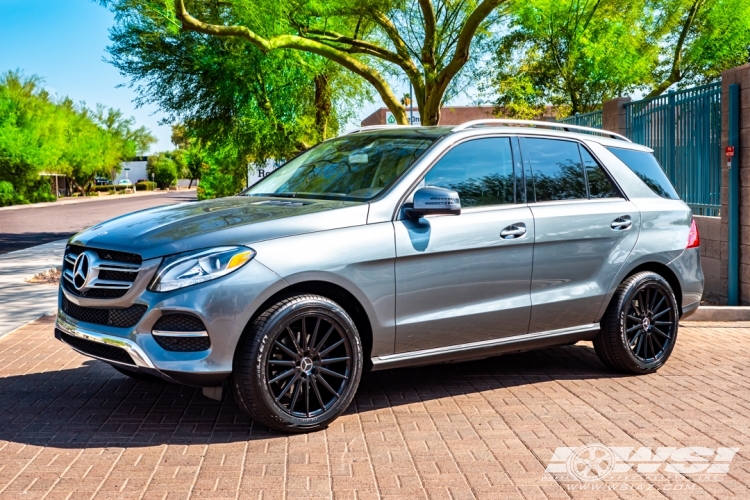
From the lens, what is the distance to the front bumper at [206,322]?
17.0 ft

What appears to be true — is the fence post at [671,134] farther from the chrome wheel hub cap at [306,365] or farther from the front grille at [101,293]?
the front grille at [101,293]

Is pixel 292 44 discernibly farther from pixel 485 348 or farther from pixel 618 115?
pixel 485 348

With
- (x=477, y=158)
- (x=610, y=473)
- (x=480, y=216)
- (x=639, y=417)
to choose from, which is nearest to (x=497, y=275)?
(x=480, y=216)

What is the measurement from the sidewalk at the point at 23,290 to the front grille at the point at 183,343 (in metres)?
4.51

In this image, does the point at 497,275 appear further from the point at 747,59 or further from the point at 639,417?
the point at 747,59

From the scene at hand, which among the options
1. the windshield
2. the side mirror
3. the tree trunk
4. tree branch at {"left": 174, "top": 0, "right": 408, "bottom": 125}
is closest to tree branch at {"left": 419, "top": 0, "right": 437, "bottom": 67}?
tree branch at {"left": 174, "top": 0, "right": 408, "bottom": 125}

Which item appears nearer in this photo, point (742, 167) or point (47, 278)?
point (742, 167)

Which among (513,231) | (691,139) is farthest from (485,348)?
(691,139)

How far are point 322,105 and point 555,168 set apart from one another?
15.8m

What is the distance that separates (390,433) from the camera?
561cm

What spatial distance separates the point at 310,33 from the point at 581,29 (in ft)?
32.1

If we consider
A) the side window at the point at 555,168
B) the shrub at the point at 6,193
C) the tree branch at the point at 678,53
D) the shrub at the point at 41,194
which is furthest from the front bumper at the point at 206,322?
the shrub at the point at 41,194

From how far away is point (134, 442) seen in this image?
5.40m

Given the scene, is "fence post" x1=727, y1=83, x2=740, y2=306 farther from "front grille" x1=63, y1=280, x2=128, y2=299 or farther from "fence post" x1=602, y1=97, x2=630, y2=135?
"front grille" x1=63, y1=280, x2=128, y2=299
